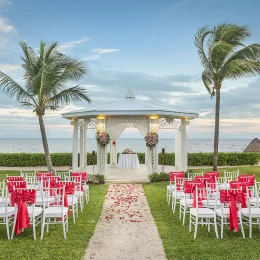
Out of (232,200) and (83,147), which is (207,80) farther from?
(232,200)

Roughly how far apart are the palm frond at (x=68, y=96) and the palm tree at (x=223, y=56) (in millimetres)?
5653

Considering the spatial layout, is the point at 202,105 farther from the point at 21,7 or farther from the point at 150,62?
the point at 21,7

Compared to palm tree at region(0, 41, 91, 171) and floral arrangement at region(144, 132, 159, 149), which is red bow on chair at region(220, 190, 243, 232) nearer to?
floral arrangement at region(144, 132, 159, 149)

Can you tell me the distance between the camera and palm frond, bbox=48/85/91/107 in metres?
13.6

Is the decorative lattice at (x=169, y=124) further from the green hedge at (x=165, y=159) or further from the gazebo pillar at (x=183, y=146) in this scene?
the green hedge at (x=165, y=159)

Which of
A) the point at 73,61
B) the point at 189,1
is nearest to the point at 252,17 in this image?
the point at 189,1

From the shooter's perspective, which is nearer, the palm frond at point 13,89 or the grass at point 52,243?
the grass at point 52,243

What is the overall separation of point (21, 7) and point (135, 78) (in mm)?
9206

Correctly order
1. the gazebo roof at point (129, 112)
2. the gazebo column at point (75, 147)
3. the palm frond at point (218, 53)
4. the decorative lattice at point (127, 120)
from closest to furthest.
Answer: the palm frond at point (218, 53) < the gazebo roof at point (129, 112) < the decorative lattice at point (127, 120) < the gazebo column at point (75, 147)

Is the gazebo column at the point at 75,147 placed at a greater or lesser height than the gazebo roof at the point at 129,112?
lesser

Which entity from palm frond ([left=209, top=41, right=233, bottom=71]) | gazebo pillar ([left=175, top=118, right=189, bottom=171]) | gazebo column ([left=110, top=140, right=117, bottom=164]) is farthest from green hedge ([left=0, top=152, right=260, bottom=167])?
palm frond ([left=209, top=41, right=233, bottom=71])

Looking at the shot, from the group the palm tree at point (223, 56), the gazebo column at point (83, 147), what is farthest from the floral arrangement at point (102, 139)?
the palm tree at point (223, 56)

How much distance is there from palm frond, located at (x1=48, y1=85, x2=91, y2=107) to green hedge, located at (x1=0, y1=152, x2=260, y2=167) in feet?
22.3

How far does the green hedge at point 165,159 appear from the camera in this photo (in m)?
19.5
